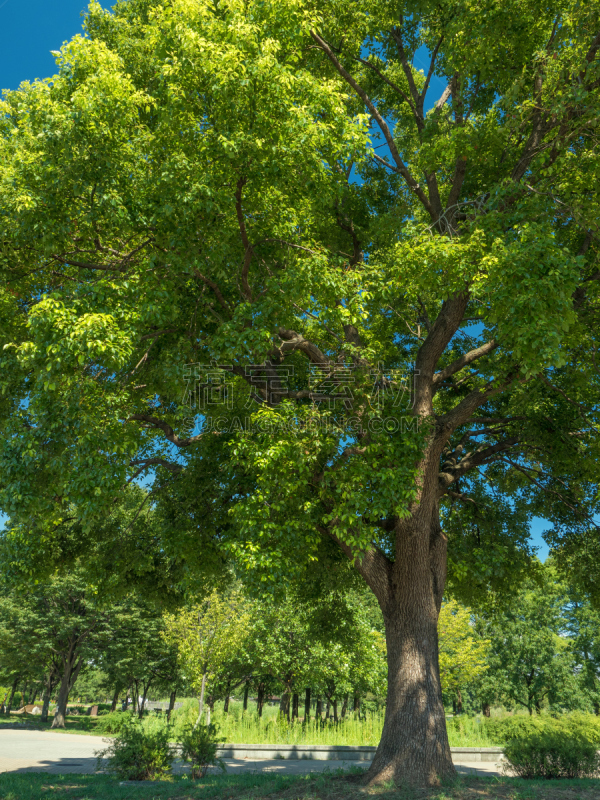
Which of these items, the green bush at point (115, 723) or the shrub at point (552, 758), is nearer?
the green bush at point (115, 723)

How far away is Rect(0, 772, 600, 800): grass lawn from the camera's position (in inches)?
283

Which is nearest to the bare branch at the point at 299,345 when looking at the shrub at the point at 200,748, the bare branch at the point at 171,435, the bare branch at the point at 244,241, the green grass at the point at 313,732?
the bare branch at the point at 244,241

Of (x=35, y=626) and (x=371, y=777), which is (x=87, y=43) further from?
(x=35, y=626)

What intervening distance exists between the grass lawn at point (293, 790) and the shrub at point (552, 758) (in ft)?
9.06

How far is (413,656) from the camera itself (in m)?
8.63

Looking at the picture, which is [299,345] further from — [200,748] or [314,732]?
[314,732]

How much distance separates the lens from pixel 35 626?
2972cm

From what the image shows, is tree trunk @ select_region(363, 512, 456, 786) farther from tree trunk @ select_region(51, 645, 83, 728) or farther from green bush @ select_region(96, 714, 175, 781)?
tree trunk @ select_region(51, 645, 83, 728)

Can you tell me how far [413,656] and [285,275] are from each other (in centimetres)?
641

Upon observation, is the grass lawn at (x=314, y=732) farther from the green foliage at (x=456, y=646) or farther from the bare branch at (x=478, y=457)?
the bare branch at (x=478, y=457)

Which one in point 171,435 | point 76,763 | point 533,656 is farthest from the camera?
point 533,656

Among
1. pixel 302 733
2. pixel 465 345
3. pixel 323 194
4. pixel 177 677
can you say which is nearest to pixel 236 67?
pixel 323 194

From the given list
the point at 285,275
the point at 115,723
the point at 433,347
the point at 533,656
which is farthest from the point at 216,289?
the point at 533,656

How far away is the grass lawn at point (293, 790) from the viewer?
23.6 feet
